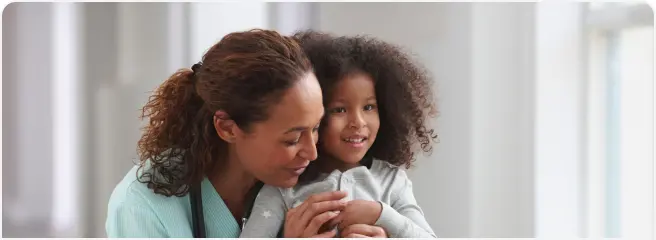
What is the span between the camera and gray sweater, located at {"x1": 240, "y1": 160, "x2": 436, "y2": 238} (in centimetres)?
102

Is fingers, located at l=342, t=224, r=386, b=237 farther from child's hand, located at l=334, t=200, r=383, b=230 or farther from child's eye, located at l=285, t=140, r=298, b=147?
child's eye, located at l=285, t=140, r=298, b=147

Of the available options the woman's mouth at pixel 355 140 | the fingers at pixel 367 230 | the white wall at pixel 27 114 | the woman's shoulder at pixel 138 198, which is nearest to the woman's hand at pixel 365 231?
the fingers at pixel 367 230

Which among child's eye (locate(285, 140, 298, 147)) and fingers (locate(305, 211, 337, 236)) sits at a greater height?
child's eye (locate(285, 140, 298, 147))

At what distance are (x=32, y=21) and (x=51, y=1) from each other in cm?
5

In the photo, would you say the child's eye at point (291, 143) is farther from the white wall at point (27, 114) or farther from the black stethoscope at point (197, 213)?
the white wall at point (27, 114)

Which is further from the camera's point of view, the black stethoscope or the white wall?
the white wall

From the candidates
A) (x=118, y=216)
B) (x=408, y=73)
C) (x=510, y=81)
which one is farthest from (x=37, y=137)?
(x=510, y=81)

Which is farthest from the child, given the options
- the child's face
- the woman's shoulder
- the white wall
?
the white wall

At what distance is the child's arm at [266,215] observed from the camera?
102 cm

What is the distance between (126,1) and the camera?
3.96 ft

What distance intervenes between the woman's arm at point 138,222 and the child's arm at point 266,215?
4.3 inches

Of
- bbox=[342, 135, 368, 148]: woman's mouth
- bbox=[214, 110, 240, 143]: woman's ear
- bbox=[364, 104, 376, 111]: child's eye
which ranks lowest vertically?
bbox=[342, 135, 368, 148]: woman's mouth

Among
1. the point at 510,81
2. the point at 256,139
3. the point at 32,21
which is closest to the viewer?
the point at 256,139

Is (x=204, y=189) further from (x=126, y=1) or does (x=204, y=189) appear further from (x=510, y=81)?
(x=510, y=81)
